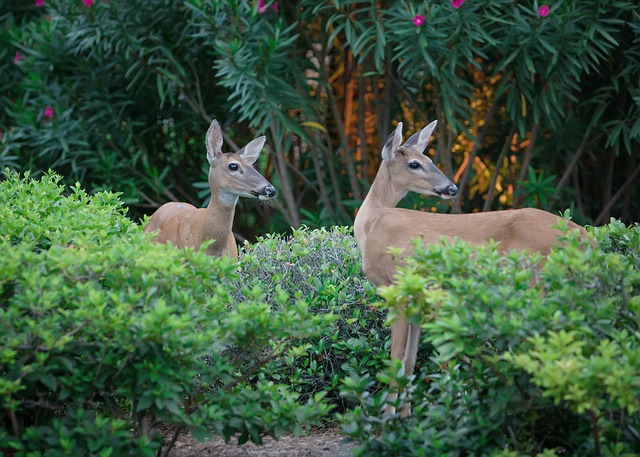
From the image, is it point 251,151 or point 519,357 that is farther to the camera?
point 251,151

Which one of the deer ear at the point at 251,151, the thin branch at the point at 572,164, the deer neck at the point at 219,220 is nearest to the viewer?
the deer neck at the point at 219,220

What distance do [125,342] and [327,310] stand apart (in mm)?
1896

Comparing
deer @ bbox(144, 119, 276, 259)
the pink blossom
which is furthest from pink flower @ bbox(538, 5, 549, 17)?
deer @ bbox(144, 119, 276, 259)

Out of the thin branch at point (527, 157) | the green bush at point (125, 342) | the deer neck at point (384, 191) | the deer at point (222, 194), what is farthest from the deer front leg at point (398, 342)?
the thin branch at point (527, 157)

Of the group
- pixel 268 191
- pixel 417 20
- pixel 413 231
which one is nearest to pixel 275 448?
pixel 413 231

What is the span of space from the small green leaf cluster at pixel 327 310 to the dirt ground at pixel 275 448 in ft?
0.79

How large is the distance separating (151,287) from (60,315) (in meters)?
0.36

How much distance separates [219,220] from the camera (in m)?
6.32

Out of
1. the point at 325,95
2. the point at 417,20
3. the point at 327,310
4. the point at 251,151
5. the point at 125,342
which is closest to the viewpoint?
the point at 125,342

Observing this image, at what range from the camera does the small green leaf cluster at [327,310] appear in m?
5.13

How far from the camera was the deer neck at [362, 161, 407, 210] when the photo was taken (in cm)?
571

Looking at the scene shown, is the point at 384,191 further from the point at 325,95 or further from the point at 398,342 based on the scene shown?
the point at 325,95

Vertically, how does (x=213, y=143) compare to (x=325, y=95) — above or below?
above

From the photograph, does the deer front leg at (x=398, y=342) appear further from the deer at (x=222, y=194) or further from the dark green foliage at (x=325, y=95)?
the dark green foliage at (x=325, y=95)
